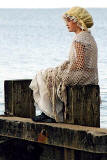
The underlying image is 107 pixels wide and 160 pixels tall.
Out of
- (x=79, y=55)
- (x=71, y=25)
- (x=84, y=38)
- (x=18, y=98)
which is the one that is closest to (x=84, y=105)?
(x=79, y=55)

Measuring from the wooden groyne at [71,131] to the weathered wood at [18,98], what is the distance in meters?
0.19

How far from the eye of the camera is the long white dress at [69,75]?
744cm

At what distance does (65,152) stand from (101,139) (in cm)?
60

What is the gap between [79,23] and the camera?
757 cm

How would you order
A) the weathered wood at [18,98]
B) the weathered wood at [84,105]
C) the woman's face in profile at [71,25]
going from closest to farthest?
1. the weathered wood at [84,105]
2. the woman's face in profile at [71,25]
3. the weathered wood at [18,98]

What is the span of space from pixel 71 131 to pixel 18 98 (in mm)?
1181

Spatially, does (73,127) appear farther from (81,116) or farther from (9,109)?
(9,109)

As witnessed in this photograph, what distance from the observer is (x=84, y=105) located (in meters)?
7.27

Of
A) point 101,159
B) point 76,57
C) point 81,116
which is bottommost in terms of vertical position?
point 101,159

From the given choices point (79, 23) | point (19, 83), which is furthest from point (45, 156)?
point (79, 23)

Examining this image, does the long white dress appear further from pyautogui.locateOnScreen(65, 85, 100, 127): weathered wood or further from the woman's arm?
pyautogui.locateOnScreen(65, 85, 100, 127): weathered wood

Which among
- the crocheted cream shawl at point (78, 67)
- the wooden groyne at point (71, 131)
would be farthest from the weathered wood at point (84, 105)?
the crocheted cream shawl at point (78, 67)

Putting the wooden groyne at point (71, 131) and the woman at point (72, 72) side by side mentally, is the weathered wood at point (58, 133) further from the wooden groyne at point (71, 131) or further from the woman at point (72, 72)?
the woman at point (72, 72)

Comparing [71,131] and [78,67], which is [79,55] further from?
[71,131]
